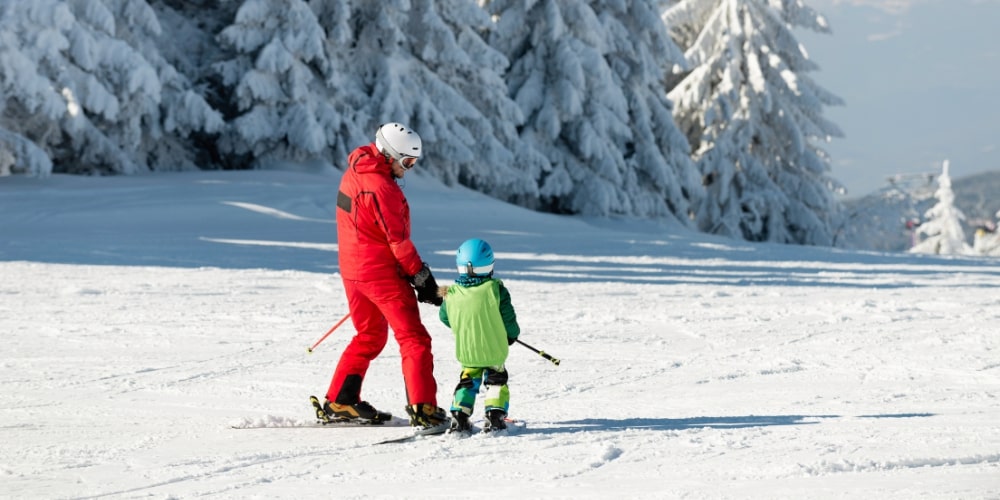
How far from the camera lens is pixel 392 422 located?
6.07 meters

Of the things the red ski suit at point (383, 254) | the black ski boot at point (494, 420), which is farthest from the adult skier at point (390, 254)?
the black ski boot at point (494, 420)

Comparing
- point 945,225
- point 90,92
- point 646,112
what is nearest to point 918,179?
point 945,225

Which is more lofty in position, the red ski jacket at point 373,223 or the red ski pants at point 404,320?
the red ski jacket at point 373,223

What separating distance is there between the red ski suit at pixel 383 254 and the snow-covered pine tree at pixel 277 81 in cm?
1552

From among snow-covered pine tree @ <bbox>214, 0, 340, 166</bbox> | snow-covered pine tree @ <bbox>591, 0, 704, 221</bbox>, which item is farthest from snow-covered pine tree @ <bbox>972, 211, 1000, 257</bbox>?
snow-covered pine tree @ <bbox>214, 0, 340, 166</bbox>

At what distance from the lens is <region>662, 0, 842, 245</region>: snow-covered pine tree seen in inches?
1159

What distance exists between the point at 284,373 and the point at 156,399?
110cm

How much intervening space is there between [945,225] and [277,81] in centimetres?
3727

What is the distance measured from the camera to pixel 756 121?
2972cm

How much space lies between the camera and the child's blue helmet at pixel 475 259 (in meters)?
5.59

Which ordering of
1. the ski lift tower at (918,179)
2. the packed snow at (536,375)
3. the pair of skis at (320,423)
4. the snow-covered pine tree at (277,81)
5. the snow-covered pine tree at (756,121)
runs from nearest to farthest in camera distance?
the packed snow at (536,375)
the pair of skis at (320,423)
the snow-covered pine tree at (277,81)
the snow-covered pine tree at (756,121)
the ski lift tower at (918,179)

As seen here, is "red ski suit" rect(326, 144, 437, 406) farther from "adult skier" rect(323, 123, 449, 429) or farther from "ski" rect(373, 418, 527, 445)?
"ski" rect(373, 418, 527, 445)

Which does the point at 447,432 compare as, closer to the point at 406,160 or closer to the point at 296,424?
the point at 296,424

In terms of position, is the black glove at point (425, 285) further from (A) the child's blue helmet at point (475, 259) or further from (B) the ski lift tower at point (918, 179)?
(B) the ski lift tower at point (918, 179)
